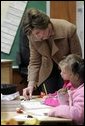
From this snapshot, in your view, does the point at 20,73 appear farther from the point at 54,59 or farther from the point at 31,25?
the point at 31,25

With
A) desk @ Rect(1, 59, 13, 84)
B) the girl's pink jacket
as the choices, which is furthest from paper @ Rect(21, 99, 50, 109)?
desk @ Rect(1, 59, 13, 84)

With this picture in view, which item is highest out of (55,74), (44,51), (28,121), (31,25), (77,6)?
(77,6)

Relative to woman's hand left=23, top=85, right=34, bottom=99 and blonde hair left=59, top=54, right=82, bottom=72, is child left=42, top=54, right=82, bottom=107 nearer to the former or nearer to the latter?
blonde hair left=59, top=54, right=82, bottom=72

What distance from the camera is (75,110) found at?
6.75ft

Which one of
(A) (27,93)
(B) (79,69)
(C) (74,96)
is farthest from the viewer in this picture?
(A) (27,93)

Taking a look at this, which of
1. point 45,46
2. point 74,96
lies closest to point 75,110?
point 74,96

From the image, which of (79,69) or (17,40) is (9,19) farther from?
(79,69)

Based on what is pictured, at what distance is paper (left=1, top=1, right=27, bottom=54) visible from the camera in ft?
15.2

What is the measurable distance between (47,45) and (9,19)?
5.98 ft

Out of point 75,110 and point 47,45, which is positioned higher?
point 47,45

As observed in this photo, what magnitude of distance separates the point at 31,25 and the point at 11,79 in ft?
6.16

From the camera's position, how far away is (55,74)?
121 inches

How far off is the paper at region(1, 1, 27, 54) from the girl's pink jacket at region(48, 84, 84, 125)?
8.32 ft

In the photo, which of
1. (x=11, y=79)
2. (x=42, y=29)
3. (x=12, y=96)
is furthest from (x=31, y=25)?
(x=11, y=79)
